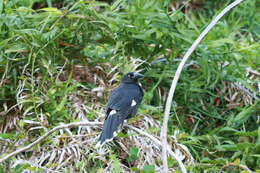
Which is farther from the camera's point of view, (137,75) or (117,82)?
(117,82)

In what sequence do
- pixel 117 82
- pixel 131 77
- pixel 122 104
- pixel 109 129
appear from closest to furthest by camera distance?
pixel 109 129, pixel 122 104, pixel 131 77, pixel 117 82

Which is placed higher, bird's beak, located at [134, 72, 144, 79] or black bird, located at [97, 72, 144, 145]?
bird's beak, located at [134, 72, 144, 79]

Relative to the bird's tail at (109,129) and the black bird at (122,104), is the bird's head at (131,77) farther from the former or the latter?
the bird's tail at (109,129)

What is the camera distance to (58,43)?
15.4ft

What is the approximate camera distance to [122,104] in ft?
14.6

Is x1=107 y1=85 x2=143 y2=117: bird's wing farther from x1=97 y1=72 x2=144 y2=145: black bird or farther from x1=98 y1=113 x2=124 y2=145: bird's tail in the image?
x1=98 y1=113 x2=124 y2=145: bird's tail

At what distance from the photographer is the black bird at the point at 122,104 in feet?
13.2

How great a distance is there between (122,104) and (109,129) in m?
0.46

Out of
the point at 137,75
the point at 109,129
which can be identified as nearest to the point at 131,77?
the point at 137,75

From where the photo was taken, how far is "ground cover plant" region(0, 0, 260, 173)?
421 centimetres

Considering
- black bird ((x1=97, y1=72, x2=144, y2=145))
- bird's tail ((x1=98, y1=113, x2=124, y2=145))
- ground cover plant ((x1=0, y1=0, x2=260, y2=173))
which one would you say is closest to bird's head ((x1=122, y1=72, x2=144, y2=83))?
black bird ((x1=97, y1=72, x2=144, y2=145))

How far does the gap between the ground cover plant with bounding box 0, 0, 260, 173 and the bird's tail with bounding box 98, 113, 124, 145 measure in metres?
0.10

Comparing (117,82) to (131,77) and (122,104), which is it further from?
(122,104)

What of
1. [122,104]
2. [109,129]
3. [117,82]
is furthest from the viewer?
[117,82]
